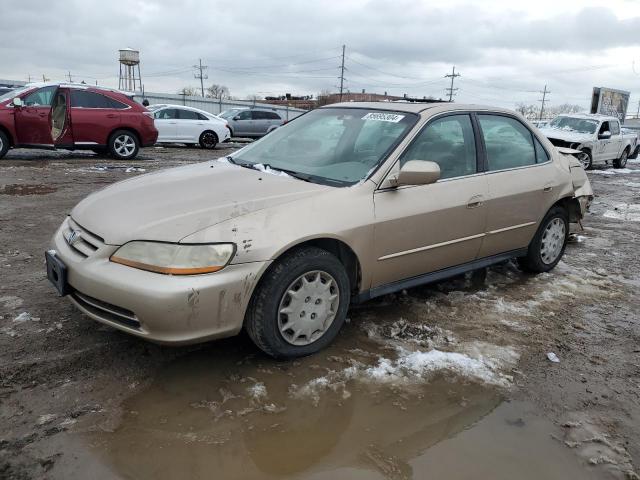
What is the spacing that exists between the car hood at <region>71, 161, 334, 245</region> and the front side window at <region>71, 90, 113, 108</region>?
882cm

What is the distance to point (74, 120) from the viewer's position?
36.2 ft

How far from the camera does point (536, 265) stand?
4.80 meters

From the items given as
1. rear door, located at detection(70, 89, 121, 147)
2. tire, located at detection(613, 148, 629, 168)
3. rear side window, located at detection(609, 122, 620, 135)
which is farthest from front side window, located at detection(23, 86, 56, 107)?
tire, located at detection(613, 148, 629, 168)

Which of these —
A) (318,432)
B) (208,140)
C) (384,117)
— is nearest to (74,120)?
(208,140)

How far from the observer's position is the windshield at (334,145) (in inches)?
136

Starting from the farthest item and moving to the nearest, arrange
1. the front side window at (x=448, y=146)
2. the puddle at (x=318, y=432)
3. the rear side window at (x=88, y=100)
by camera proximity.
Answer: the rear side window at (x=88, y=100)
the front side window at (x=448, y=146)
the puddle at (x=318, y=432)

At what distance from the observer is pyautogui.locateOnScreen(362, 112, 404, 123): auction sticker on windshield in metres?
3.74

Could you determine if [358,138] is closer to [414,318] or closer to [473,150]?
[473,150]

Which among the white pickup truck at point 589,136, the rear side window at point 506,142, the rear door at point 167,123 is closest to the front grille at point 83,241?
the rear side window at point 506,142

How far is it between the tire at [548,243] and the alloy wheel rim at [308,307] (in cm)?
247

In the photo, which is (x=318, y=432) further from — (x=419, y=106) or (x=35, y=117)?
(x=35, y=117)

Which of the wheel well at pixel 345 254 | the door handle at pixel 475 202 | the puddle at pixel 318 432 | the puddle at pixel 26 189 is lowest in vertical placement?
the puddle at pixel 318 432

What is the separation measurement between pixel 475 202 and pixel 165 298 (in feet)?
7.94

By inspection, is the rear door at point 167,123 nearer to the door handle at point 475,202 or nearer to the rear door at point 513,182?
the rear door at point 513,182
